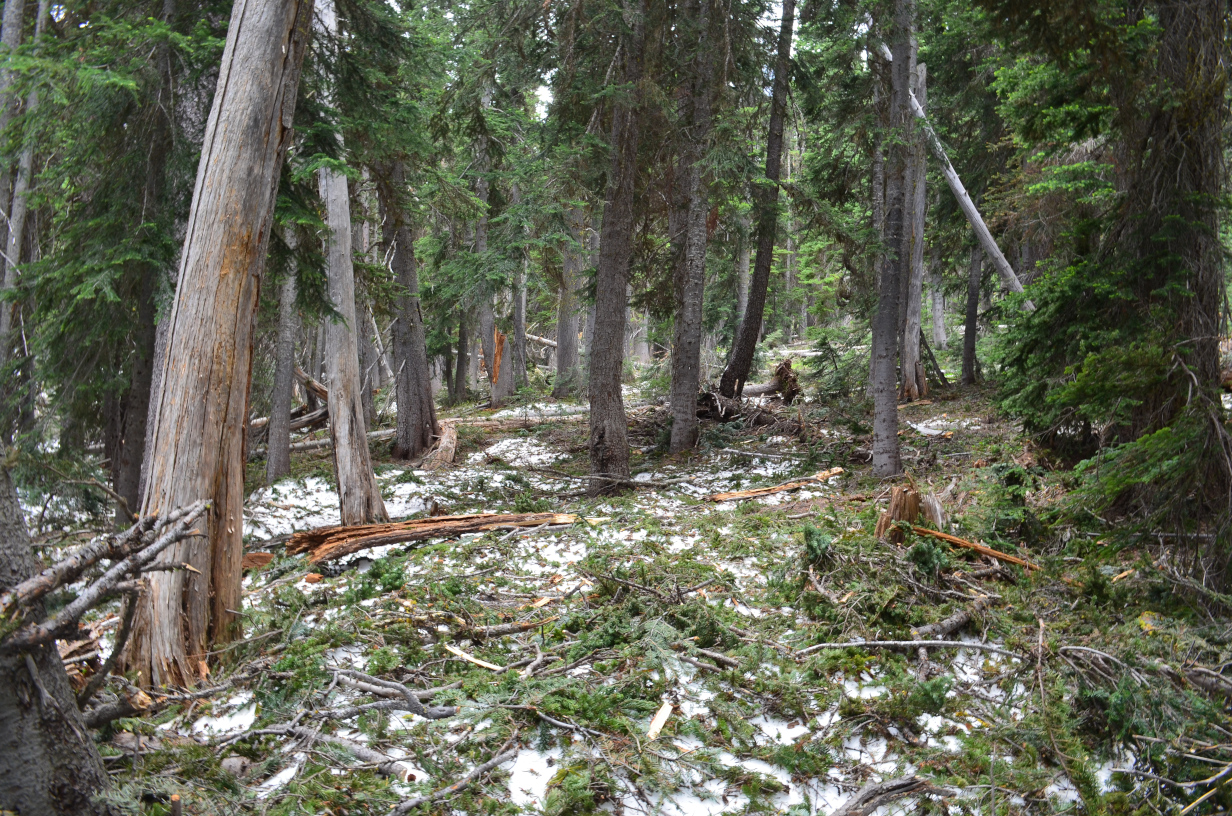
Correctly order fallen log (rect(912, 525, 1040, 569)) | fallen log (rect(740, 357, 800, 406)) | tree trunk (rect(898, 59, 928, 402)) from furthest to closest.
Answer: fallen log (rect(740, 357, 800, 406))
tree trunk (rect(898, 59, 928, 402))
fallen log (rect(912, 525, 1040, 569))

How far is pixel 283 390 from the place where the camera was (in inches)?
472

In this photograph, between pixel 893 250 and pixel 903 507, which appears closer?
pixel 903 507

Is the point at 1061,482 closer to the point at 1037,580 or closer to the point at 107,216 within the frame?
the point at 1037,580

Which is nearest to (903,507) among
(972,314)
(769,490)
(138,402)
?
(769,490)

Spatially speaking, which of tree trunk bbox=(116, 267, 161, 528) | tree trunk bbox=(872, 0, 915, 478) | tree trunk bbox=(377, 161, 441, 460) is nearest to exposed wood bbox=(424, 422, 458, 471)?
tree trunk bbox=(377, 161, 441, 460)

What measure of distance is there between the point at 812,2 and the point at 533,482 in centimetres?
885

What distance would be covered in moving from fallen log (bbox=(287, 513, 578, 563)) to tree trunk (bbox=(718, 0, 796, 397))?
23.0 feet

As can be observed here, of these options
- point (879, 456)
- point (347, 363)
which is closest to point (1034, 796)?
point (879, 456)

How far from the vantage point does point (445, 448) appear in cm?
1394

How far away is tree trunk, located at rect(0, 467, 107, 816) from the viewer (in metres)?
2.03

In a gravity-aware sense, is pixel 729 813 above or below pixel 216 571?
below

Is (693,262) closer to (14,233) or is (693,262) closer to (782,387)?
(782,387)

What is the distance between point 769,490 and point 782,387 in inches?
290

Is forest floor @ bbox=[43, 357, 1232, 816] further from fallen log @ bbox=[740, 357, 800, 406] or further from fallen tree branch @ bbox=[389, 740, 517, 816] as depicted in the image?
fallen log @ bbox=[740, 357, 800, 406]
